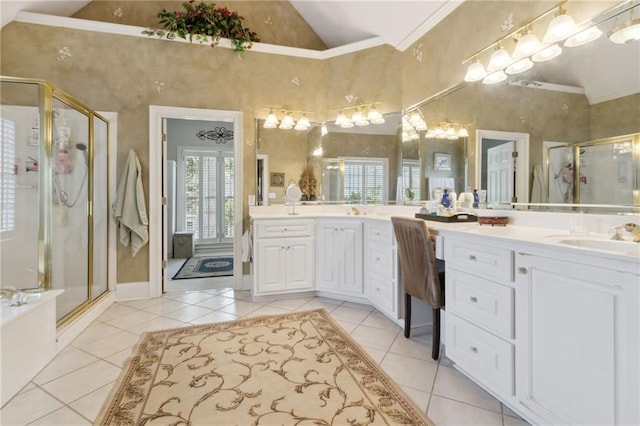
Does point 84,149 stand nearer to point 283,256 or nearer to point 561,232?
point 283,256

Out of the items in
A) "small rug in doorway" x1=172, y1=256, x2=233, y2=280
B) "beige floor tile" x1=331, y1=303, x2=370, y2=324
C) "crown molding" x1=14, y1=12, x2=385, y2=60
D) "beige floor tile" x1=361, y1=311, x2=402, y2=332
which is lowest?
"beige floor tile" x1=361, y1=311, x2=402, y2=332

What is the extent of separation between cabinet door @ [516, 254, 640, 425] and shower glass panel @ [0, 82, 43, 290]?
3.47 m

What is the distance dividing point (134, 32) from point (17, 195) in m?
1.97

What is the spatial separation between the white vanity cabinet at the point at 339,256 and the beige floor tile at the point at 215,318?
92cm

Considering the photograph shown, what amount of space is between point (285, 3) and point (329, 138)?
198 cm

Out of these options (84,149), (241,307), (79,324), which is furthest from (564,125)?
(84,149)

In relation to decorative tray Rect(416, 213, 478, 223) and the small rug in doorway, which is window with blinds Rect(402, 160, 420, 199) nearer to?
decorative tray Rect(416, 213, 478, 223)

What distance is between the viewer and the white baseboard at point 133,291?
124 inches

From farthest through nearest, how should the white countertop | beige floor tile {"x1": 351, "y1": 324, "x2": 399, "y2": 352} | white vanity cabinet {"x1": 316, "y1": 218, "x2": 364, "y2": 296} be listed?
white vanity cabinet {"x1": 316, "y1": 218, "x2": 364, "y2": 296}, beige floor tile {"x1": 351, "y1": 324, "x2": 399, "y2": 352}, the white countertop

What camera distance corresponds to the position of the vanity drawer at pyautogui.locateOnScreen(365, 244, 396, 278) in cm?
243

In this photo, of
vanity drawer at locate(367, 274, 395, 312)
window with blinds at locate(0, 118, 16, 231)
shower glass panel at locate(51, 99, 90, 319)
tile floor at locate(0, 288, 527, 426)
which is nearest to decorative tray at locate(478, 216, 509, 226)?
vanity drawer at locate(367, 274, 395, 312)

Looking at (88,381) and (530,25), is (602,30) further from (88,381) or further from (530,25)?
(88,381)

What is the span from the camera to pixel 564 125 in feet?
5.76

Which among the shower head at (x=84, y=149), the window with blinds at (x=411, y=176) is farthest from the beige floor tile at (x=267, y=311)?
the shower head at (x=84, y=149)
